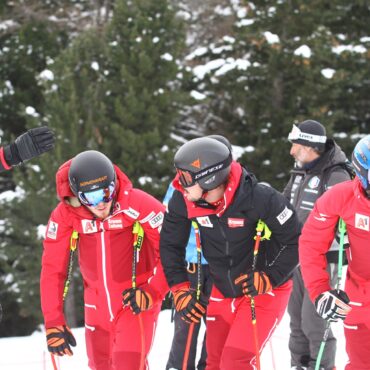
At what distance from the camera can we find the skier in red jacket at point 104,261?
4.18 m

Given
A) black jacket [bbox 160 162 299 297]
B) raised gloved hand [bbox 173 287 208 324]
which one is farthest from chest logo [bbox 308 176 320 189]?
raised gloved hand [bbox 173 287 208 324]

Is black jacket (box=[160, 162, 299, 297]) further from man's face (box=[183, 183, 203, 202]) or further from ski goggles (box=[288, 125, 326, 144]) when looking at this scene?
ski goggles (box=[288, 125, 326, 144])

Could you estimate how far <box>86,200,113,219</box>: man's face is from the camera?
4207mm

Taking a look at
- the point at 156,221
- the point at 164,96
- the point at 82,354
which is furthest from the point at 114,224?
the point at 164,96

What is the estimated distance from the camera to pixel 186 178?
12.7 feet

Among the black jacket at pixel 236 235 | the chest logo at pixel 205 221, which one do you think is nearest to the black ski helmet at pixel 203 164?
the black jacket at pixel 236 235

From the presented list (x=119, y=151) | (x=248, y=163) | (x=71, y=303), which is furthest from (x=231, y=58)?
(x=71, y=303)

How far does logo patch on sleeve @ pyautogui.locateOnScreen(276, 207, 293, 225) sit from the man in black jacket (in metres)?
1.26

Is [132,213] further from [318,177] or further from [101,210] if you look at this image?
[318,177]

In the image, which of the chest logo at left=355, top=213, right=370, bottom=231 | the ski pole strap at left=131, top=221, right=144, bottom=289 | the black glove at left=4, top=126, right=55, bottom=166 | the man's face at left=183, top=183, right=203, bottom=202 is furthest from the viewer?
the black glove at left=4, top=126, right=55, bottom=166

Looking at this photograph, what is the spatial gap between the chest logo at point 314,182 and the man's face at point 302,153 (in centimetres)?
17

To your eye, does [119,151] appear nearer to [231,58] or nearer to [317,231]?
[231,58]

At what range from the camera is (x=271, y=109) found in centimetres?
1472

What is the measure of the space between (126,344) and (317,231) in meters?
1.36
